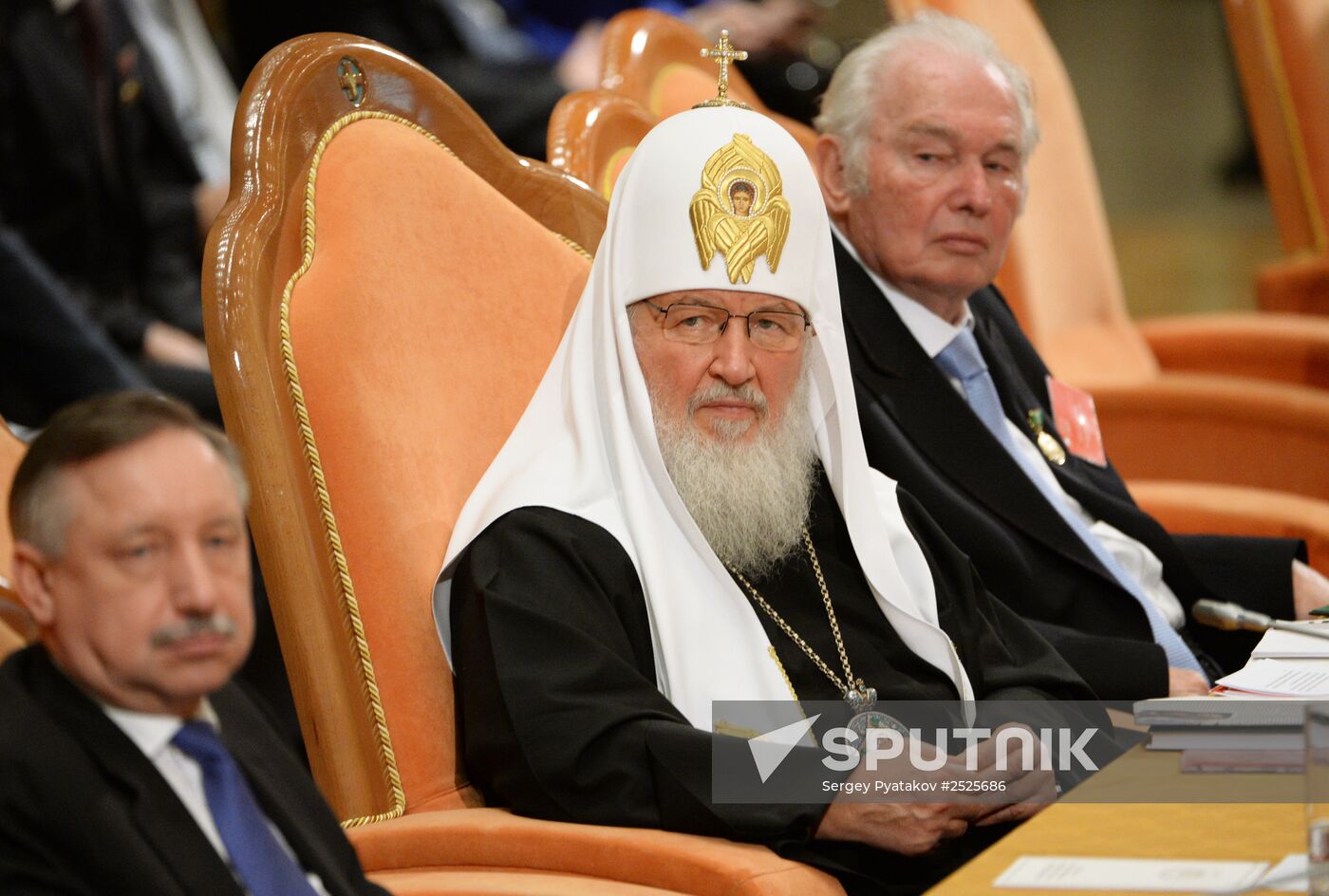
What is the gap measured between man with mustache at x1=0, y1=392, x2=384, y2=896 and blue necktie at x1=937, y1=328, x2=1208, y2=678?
2.04m

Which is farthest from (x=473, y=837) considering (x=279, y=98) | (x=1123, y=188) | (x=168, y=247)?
(x=1123, y=188)

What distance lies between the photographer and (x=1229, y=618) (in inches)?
123

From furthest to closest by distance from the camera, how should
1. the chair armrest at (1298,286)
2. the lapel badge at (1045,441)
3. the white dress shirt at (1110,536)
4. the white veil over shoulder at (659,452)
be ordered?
the chair armrest at (1298,286), the lapel badge at (1045,441), the white dress shirt at (1110,536), the white veil over shoulder at (659,452)

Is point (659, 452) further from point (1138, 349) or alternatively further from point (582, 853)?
point (1138, 349)

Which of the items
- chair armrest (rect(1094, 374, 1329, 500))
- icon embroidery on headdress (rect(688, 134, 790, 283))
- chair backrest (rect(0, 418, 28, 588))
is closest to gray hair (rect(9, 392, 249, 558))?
chair backrest (rect(0, 418, 28, 588))

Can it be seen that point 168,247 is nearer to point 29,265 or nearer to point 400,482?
point 29,265

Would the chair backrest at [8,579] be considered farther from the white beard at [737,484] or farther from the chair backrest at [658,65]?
the chair backrest at [658,65]

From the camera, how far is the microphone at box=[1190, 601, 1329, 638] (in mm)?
2916

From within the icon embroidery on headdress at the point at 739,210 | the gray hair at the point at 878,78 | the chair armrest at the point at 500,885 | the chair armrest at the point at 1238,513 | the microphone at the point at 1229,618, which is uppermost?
the gray hair at the point at 878,78

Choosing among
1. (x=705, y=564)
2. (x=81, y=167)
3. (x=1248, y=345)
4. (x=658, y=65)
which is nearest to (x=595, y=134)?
(x=658, y=65)

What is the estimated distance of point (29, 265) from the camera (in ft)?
13.9

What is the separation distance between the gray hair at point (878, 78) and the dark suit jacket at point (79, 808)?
2209mm

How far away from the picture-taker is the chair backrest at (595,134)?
3.23 meters

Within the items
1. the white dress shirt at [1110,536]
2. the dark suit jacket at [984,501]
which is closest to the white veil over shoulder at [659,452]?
the dark suit jacket at [984,501]
